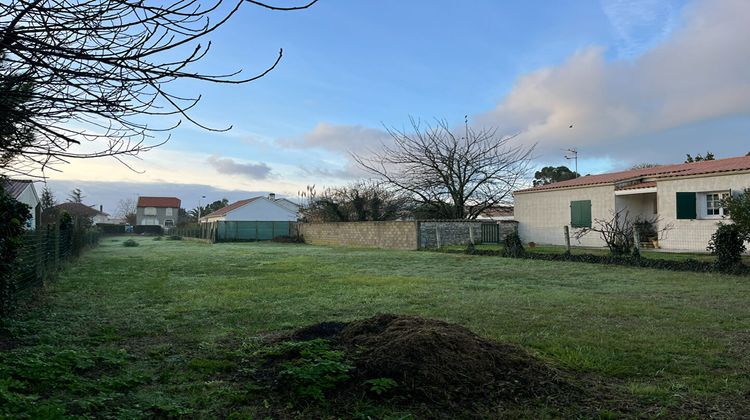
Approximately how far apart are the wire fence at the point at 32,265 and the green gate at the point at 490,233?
19161 mm

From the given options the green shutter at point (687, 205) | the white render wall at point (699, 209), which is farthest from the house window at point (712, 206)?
the green shutter at point (687, 205)

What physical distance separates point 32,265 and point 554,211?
2205 cm

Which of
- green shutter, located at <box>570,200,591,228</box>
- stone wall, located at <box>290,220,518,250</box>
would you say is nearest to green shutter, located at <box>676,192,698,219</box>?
green shutter, located at <box>570,200,591,228</box>

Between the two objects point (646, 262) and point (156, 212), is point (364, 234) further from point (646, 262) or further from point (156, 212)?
point (156, 212)

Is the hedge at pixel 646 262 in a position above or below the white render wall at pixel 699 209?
below

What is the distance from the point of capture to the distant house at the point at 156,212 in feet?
309

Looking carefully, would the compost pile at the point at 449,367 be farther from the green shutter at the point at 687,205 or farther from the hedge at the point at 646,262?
the green shutter at the point at 687,205

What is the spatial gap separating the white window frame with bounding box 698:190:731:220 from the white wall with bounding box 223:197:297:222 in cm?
4536

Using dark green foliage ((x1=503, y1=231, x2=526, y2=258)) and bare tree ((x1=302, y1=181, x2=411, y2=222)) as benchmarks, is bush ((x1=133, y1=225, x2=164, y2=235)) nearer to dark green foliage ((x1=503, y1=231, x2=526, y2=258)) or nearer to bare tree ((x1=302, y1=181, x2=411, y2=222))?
bare tree ((x1=302, y1=181, x2=411, y2=222))

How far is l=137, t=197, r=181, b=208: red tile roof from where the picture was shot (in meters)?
94.9

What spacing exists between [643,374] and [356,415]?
101 inches

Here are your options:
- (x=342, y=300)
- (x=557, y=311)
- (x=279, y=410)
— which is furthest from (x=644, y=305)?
(x=279, y=410)

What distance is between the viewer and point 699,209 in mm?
18594

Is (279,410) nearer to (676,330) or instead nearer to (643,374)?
(643,374)
